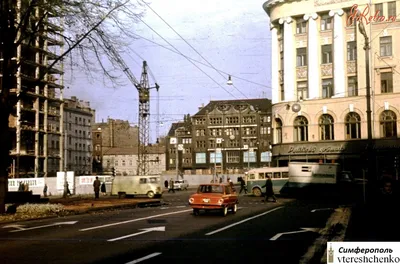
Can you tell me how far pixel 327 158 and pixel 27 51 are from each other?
35.5 metres

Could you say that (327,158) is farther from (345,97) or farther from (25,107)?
(25,107)

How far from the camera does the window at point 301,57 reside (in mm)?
57125

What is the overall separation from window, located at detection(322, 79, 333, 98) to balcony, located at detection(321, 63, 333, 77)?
1.97 feet

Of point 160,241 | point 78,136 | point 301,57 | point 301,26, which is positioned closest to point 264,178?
point 301,57

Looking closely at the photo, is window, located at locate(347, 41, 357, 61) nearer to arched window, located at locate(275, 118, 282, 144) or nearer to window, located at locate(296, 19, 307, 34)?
window, located at locate(296, 19, 307, 34)

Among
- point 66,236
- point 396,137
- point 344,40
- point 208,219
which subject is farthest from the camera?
point 344,40

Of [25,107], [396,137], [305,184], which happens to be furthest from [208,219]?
[25,107]

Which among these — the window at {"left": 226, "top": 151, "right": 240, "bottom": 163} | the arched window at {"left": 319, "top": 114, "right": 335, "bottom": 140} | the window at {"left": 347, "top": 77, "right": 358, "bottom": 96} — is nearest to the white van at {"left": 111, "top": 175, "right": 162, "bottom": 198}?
the arched window at {"left": 319, "top": 114, "right": 335, "bottom": 140}

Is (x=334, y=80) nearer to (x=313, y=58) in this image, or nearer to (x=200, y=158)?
(x=313, y=58)

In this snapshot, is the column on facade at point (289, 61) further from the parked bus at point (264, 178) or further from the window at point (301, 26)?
the parked bus at point (264, 178)

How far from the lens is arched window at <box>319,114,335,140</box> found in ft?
179

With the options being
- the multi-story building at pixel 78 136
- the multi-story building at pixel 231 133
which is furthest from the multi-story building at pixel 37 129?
the multi-story building at pixel 231 133

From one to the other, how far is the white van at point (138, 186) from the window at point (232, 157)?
71.0 m

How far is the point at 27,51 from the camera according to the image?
25484mm
